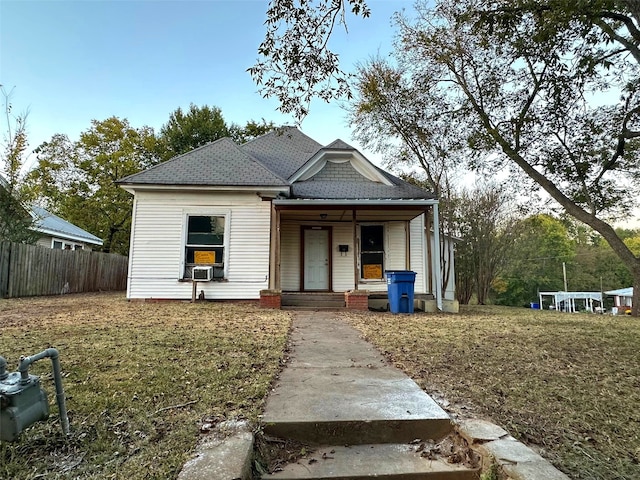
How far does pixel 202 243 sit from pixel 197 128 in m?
18.0

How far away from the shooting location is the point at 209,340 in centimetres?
480

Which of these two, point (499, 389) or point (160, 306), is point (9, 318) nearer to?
point (160, 306)

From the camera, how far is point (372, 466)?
2.01 m

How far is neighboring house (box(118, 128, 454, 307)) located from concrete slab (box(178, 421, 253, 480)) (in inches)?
274

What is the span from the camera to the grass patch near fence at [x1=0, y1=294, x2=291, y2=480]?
1.87 metres

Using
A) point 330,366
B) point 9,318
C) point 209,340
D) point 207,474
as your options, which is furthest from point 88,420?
point 9,318

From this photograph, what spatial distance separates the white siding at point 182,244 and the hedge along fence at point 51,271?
4130mm

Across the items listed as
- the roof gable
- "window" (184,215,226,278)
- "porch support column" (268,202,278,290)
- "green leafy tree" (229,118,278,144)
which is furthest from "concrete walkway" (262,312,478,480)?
"green leafy tree" (229,118,278,144)

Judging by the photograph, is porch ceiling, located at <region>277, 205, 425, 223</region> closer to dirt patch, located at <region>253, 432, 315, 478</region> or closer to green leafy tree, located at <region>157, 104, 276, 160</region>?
dirt patch, located at <region>253, 432, 315, 478</region>

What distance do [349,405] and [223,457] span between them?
103 cm

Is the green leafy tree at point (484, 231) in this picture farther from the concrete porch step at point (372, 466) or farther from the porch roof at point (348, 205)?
the concrete porch step at point (372, 466)

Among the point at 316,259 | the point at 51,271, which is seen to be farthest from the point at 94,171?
the point at 316,259

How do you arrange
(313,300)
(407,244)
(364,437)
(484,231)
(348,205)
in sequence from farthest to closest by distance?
(484,231) → (407,244) → (313,300) → (348,205) → (364,437)

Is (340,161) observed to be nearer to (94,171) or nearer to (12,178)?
(12,178)
